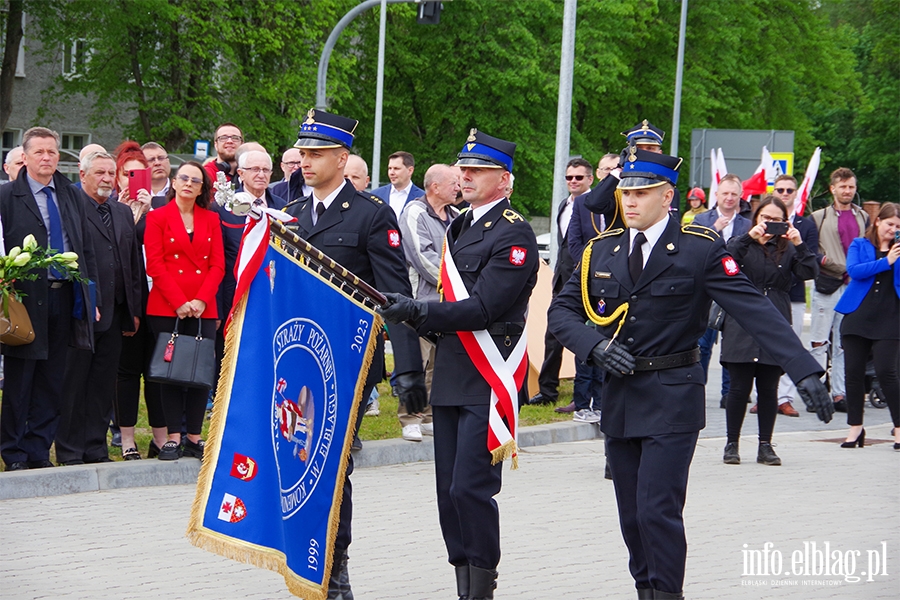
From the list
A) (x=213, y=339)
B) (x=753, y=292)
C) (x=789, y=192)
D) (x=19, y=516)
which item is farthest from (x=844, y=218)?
(x=19, y=516)

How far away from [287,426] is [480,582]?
1155 millimetres

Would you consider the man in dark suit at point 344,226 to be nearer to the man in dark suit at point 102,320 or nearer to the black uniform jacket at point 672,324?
the black uniform jacket at point 672,324

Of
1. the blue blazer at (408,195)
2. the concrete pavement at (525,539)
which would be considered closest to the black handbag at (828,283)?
the concrete pavement at (525,539)

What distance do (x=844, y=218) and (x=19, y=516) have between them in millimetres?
9465

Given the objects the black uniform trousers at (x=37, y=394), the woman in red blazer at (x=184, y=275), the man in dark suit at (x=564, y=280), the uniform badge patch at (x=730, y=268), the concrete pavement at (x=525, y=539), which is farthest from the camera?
the man in dark suit at (x=564, y=280)

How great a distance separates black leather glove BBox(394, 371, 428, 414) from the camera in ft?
18.4

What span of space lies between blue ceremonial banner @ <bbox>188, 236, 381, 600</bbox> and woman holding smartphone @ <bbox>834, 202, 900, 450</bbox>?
6.61 meters

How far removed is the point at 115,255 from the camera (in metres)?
8.89

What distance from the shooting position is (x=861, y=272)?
1097cm

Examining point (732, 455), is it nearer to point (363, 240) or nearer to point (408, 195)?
point (408, 195)

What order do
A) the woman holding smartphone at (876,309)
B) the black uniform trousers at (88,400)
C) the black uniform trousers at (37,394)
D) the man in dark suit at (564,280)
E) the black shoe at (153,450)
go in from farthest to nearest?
the man in dark suit at (564,280) < the woman holding smartphone at (876,309) < the black shoe at (153,450) < the black uniform trousers at (88,400) < the black uniform trousers at (37,394)

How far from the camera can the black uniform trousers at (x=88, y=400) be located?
869cm

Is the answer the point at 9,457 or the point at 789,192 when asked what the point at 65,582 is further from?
the point at 789,192

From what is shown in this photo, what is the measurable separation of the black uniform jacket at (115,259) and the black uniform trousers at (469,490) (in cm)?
375
